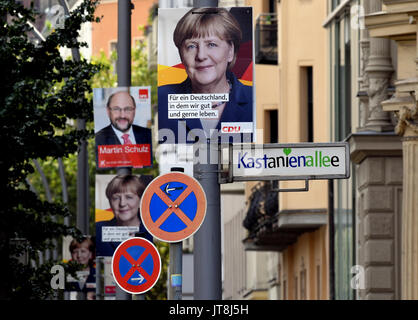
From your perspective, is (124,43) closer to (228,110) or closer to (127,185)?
(127,185)

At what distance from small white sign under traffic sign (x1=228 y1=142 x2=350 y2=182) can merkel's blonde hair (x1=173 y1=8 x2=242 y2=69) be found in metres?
0.89

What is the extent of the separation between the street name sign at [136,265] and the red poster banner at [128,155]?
467 cm

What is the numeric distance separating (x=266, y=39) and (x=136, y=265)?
26.4 m

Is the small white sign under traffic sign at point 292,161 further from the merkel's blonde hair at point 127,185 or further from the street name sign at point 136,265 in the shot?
the merkel's blonde hair at point 127,185

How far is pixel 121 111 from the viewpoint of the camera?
69.9 ft

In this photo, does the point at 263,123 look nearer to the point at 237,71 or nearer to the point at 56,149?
the point at 56,149

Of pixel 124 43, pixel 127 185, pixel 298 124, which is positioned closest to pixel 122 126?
pixel 127 185

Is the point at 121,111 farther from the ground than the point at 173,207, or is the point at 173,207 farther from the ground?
the point at 121,111

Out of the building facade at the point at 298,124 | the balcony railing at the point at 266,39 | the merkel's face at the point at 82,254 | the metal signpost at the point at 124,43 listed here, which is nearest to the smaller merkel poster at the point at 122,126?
the metal signpost at the point at 124,43

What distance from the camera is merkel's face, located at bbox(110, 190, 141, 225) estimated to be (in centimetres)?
2111

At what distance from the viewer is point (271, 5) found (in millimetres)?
A: 44531

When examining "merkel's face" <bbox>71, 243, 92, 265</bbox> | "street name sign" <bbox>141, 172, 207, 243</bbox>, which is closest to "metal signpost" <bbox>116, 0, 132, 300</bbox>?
"merkel's face" <bbox>71, 243, 92, 265</bbox>

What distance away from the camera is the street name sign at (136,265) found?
16.5 meters
